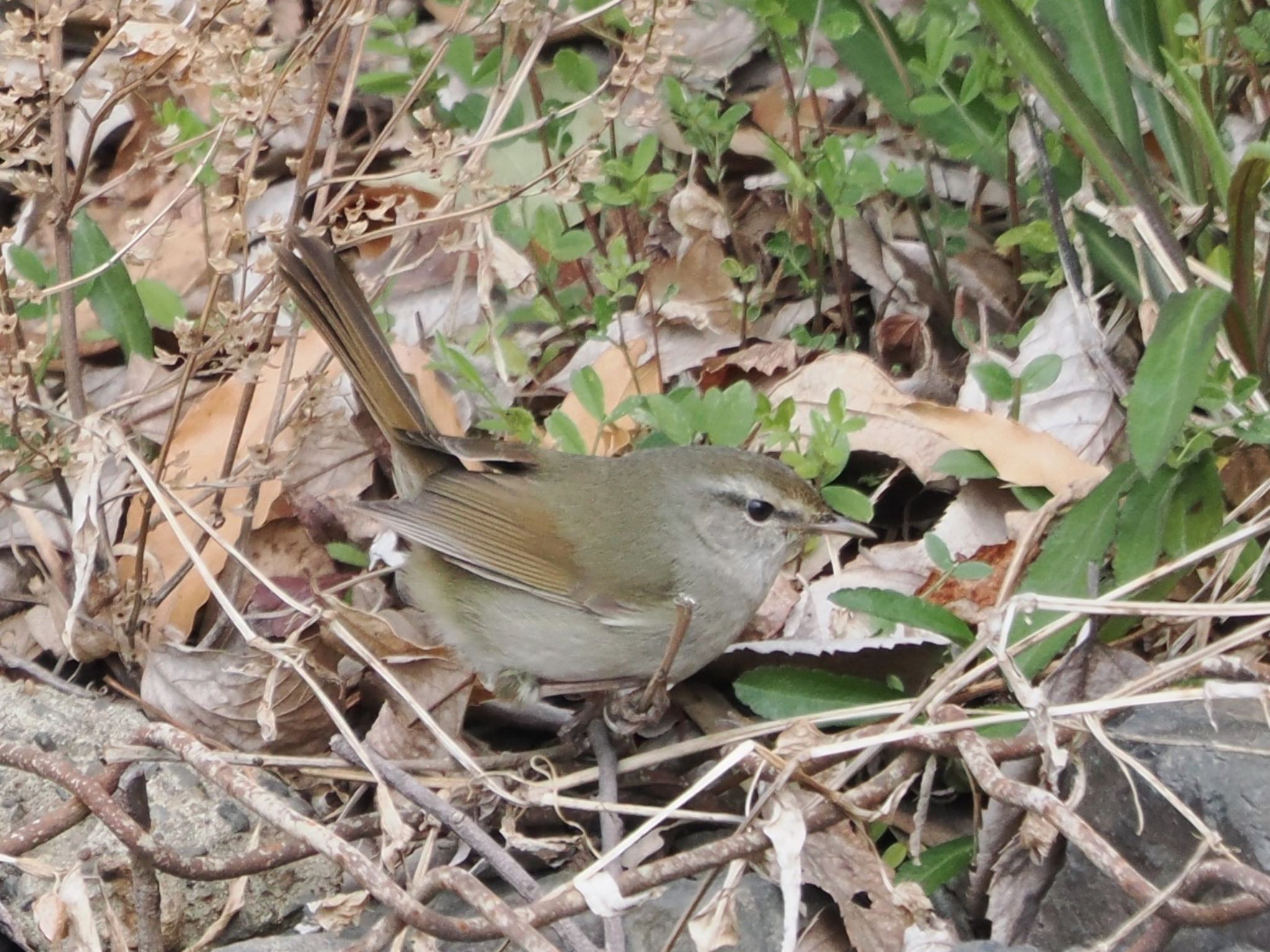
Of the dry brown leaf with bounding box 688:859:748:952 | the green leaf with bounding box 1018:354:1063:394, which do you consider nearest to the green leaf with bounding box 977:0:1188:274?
the green leaf with bounding box 1018:354:1063:394

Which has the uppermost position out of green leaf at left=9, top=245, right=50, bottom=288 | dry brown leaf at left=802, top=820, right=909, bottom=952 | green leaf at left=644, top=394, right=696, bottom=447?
green leaf at left=9, top=245, right=50, bottom=288

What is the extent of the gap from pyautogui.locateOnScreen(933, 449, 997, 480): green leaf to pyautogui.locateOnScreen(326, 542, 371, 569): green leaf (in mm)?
1550

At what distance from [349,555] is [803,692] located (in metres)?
1.44

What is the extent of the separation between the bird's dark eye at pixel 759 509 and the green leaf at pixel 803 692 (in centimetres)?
45

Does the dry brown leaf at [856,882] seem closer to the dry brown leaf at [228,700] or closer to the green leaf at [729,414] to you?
the green leaf at [729,414]

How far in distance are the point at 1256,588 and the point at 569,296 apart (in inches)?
87.2

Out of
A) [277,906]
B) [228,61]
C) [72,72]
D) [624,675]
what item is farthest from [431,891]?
[72,72]

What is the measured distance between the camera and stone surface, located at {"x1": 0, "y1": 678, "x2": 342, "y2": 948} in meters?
3.19

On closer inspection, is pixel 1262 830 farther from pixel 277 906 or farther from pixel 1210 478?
pixel 277 906

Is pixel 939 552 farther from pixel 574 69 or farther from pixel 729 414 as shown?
pixel 574 69

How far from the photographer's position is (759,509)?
3.59 meters

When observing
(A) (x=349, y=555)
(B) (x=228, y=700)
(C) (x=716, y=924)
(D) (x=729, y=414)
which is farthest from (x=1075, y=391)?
(B) (x=228, y=700)

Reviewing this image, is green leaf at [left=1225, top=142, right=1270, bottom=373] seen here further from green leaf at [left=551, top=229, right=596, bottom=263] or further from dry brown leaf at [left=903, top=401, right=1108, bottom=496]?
green leaf at [left=551, top=229, right=596, bottom=263]

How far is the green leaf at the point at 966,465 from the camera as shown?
11.7 feet
